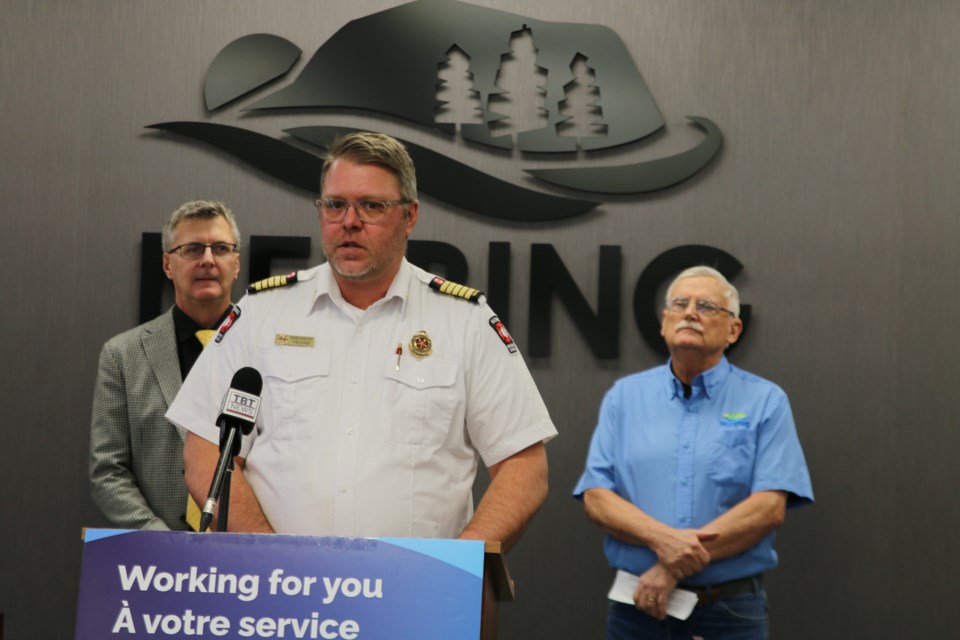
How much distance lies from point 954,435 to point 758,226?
1057 mm

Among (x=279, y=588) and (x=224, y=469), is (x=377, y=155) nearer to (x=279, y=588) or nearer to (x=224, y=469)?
(x=224, y=469)

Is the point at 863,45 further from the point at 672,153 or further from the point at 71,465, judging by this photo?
the point at 71,465

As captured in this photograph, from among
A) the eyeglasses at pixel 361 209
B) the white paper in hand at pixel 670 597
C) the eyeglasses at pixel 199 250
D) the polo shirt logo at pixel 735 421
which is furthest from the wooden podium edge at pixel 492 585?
the eyeglasses at pixel 199 250

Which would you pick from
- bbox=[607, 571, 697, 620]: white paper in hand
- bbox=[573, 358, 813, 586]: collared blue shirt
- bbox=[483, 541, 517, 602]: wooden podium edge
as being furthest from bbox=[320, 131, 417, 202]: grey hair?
bbox=[607, 571, 697, 620]: white paper in hand

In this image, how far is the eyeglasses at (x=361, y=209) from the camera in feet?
8.15

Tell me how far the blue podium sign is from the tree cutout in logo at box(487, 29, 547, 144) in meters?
2.68

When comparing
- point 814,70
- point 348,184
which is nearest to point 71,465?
point 348,184

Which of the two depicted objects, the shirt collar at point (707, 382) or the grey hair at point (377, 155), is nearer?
the grey hair at point (377, 155)

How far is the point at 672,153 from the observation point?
4.14 m

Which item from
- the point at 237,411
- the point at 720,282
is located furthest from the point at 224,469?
the point at 720,282

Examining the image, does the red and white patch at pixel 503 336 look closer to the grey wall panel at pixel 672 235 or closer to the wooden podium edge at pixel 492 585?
the wooden podium edge at pixel 492 585

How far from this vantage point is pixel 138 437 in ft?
11.2

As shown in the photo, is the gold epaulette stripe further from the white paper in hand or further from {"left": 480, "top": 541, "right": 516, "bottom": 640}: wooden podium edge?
the white paper in hand

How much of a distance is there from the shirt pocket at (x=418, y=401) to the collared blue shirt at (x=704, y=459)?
1.07 m
